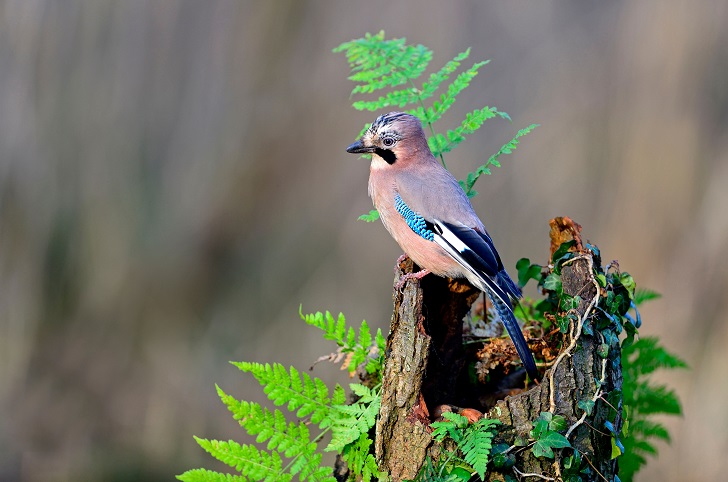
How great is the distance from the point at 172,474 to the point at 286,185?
1741 millimetres

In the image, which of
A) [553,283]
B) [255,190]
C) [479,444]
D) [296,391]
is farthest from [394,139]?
[255,190]

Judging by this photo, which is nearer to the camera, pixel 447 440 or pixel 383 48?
pixel 447 440

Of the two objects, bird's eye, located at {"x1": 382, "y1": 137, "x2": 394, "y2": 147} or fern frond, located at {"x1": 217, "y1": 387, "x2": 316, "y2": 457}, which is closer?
fern frond, located at {"x1": 217, "y1": 387, "x2": 316, "y2": 457}

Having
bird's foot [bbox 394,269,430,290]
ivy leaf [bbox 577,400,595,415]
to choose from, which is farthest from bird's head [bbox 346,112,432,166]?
ivy leaf [bbox 577,400,595,415]

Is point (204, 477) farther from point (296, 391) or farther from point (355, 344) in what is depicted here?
point (355, 344)

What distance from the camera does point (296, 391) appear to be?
1.98 metres

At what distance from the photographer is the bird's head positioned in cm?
232

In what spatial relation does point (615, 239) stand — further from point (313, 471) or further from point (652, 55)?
point (313, 471)

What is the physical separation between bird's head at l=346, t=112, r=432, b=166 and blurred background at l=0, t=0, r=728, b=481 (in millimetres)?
1384

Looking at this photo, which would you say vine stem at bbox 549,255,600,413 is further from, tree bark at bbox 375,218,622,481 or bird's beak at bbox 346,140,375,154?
bird's beak at bbox 346,140,375,154

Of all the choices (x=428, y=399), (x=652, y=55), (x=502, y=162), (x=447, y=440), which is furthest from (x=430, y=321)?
(x=652, y=55)

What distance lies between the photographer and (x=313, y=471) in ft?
6.11

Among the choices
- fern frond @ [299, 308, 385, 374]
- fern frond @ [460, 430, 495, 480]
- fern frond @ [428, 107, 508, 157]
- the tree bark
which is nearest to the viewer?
fern frond @ [460, 430, 495, 480]

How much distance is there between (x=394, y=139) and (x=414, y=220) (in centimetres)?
30
